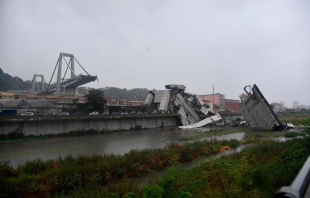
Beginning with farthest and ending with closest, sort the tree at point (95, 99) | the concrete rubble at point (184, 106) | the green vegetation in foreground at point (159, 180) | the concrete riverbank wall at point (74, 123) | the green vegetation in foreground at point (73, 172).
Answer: the concrete rubble at point (184, 106)
the tree at point (95, 99)
the concrete riverbank wall at point (74, 123)
the green vegetation in foreground at point (73, 172)
the green vegetation in foreground at point (159, 180)

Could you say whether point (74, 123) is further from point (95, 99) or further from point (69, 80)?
point (69, 80)

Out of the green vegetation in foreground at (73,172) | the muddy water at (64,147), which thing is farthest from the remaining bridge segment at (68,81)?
the green vegetation in foreground at (73,172)

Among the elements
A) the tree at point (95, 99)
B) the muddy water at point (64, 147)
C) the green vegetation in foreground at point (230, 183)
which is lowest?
the muddy water at point (64, 147)

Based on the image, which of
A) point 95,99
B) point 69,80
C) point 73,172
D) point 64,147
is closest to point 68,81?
point 69,80

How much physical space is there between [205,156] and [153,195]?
13.9 meters

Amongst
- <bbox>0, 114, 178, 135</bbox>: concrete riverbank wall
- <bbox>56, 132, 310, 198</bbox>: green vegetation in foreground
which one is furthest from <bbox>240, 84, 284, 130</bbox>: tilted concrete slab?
<bbox>56, 132, 310, 198</bbox>: green vegetation in foreground

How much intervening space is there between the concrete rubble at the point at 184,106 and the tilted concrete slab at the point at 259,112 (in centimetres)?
1163

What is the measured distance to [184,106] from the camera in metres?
56.2

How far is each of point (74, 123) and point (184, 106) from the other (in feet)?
91.7

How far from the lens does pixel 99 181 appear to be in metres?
11.9

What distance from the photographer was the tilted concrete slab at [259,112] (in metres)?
37.7

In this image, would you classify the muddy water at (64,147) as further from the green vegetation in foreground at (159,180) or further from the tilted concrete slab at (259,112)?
the tilted concrete slab at (259,112)

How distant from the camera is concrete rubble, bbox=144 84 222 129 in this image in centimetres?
5438

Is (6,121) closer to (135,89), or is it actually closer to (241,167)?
(241,167)
